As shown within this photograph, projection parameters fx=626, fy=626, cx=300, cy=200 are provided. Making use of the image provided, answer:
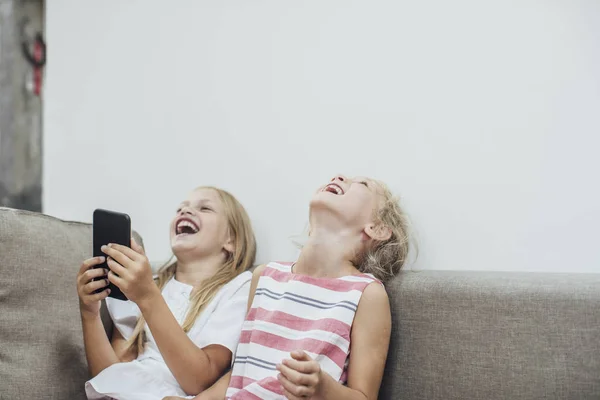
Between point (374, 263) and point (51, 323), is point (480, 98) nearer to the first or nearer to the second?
point (374, 263)

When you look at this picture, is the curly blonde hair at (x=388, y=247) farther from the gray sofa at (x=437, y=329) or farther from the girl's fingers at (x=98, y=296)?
the girl's fingers at (x=98, y=296)

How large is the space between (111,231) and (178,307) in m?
0.31

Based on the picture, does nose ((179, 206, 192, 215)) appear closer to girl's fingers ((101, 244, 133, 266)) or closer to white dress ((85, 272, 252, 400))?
white dress ((85, 272, 252, 400))

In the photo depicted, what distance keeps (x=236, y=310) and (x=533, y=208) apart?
0.73 metres

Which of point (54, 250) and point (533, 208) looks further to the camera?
point (54, 250)

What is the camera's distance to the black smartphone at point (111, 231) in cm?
137

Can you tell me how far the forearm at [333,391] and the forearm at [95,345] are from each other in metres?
0.58

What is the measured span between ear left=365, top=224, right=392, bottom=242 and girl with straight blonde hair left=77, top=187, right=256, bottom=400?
1.15 ft

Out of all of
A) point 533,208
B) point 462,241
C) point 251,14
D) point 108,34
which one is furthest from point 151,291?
point 108,34

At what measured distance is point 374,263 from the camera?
1.44m

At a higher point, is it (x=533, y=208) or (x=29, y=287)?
(x=533, y=208)

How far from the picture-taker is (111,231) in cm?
138

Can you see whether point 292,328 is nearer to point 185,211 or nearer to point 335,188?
point 335,188

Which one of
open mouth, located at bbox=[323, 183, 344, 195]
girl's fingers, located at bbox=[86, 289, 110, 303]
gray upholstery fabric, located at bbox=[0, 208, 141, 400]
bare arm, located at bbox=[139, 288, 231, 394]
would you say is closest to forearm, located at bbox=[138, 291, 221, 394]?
bare arm, located at bbox=[139, 288, 231, 394]
